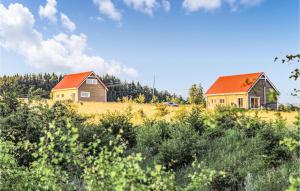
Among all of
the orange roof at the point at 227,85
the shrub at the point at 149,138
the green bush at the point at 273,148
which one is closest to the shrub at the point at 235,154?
the green bush at the point at 273,148

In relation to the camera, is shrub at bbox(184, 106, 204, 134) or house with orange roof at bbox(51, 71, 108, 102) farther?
house with orange roof at bbox(51, 71, 108, 102)

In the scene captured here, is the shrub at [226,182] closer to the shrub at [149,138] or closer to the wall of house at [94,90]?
the shrub at [149,138]

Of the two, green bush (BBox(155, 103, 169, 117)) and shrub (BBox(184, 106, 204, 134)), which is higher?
green bush (BBox(155, 103, 169, 117))

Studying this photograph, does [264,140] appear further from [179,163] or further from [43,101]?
[43,101]

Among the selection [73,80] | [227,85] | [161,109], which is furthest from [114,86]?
[161,109]

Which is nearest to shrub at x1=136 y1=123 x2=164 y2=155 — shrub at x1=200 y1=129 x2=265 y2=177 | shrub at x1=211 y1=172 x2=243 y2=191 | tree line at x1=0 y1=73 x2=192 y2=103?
shrub at x1=200 y1=129 x2=265 y2=177

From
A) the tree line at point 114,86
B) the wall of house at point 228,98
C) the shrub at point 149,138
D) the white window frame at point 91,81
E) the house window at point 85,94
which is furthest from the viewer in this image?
the tree line at point 114,86

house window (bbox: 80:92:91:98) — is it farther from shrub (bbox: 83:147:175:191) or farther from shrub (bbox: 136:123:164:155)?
shrub (bbox: 83:147:175:191)

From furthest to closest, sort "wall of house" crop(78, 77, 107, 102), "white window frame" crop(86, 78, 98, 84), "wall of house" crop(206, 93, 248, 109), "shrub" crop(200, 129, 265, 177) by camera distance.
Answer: "white window frame" crop(86, 78, 98, 84)
"wall of house" crop(78, 77, 107, 102)
"wall of house" crop(206, 93, 248, 109)
"shrub" crop(200, 129, 265, 177)

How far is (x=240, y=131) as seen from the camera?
13.2 m

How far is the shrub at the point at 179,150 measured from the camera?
36.2 ft

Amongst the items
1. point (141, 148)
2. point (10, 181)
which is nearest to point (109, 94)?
point (141, 148)

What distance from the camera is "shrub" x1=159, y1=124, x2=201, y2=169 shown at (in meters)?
11.0

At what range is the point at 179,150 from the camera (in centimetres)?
1112
